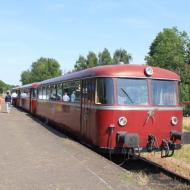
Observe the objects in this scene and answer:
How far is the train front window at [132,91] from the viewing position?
12727 millimetres

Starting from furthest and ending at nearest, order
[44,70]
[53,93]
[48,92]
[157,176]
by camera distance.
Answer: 1. [44,70]
2. [48,92]
3. [53,93]
4. [157,176]

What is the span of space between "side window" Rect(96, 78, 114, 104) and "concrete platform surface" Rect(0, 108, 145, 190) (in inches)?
56.4

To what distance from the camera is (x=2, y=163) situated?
11.2 meters

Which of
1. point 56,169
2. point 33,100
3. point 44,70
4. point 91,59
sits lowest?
point 56,169

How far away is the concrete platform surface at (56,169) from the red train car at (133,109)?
740 mm

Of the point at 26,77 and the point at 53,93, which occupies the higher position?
the point at 26,77

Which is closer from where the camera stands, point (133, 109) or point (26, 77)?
point (133, 109)

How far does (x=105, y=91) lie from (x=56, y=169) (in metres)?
3.05

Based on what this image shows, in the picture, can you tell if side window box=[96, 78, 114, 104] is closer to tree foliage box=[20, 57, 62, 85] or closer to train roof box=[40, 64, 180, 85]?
train roof box=[40, 64, 180, 85]

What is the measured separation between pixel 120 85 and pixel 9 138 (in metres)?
5.59

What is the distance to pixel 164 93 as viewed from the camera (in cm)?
1327

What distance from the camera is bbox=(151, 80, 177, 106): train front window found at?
1309 centimetres

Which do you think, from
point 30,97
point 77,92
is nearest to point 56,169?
point 77,92

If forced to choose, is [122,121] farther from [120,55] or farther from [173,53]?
[120,55]
